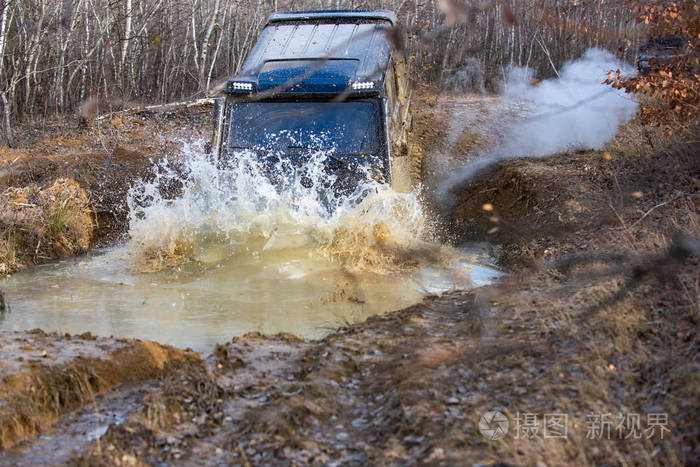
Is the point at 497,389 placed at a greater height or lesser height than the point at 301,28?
lesser

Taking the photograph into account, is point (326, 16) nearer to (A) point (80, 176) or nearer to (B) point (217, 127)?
(B) point (217, 127)

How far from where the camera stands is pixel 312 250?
25.2 feet

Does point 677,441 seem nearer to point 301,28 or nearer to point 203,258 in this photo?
point 203,258

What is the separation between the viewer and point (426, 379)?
3.89m

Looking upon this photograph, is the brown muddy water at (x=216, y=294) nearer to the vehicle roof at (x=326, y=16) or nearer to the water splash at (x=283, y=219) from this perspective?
the water splash at (x=283, y=219)

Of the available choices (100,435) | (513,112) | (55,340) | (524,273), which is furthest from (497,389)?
(513,112)

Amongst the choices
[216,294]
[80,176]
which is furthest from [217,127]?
[80,176]

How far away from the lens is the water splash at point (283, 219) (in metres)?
7.14

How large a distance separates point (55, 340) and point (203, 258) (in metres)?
2.91

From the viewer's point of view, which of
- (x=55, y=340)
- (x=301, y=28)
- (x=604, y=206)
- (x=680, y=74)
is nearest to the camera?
(x=55, y=340)

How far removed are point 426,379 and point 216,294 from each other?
3334 millimetres

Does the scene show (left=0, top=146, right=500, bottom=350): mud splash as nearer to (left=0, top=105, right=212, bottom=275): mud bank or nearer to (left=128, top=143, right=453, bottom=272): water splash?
(left=128, top=143, right=453, bottom=272): water splash

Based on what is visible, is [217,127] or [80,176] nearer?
[217,127]

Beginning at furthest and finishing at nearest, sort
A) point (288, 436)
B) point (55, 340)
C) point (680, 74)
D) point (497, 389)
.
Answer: point (680, 74) → point (55, 340) → point (497, 389) → point (288, 436)
